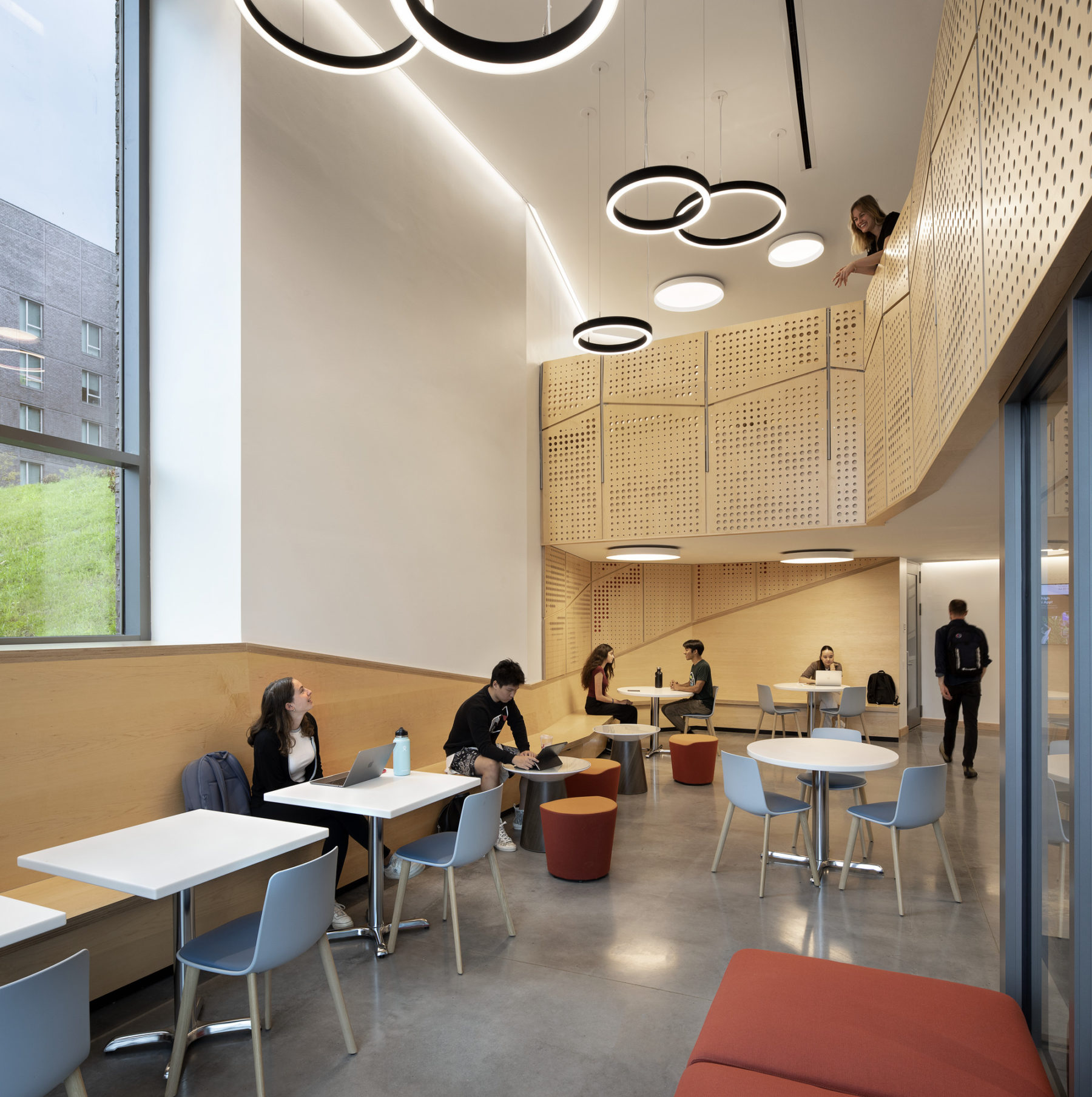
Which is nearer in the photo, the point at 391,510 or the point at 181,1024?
the point at 181,1024

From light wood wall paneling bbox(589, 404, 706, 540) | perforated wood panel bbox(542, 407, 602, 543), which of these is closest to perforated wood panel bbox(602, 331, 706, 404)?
light wood wall paneling bbox(589, 404, 706, 540)

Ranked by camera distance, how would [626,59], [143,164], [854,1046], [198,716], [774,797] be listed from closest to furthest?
1. [854,1046]
2. [198,716]
3. [143,164]
4. [774,797]
5. [626,59]

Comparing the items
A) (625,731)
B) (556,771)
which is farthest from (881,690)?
(556,771)

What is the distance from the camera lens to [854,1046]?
6.83 feet

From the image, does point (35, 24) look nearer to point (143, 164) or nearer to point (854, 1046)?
point (143, 164)

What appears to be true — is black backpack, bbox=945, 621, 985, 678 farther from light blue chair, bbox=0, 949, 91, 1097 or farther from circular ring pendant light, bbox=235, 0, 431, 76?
light blue chair, bbox=0, 949, 91, 1097

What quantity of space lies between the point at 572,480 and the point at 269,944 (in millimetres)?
6195

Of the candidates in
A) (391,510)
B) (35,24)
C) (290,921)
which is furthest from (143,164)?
(290,921)

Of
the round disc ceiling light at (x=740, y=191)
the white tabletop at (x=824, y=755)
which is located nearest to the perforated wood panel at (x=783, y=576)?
the round disc ceiling light at (x=740, y=191)

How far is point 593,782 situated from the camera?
5883mm

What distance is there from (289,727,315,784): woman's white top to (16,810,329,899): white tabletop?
0.78m

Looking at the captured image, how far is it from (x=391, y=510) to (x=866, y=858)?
4.39 m

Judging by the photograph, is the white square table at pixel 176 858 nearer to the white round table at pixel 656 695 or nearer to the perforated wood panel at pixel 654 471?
the perforated wood panel at pixel 654 471

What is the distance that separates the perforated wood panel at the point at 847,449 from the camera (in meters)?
6.71
